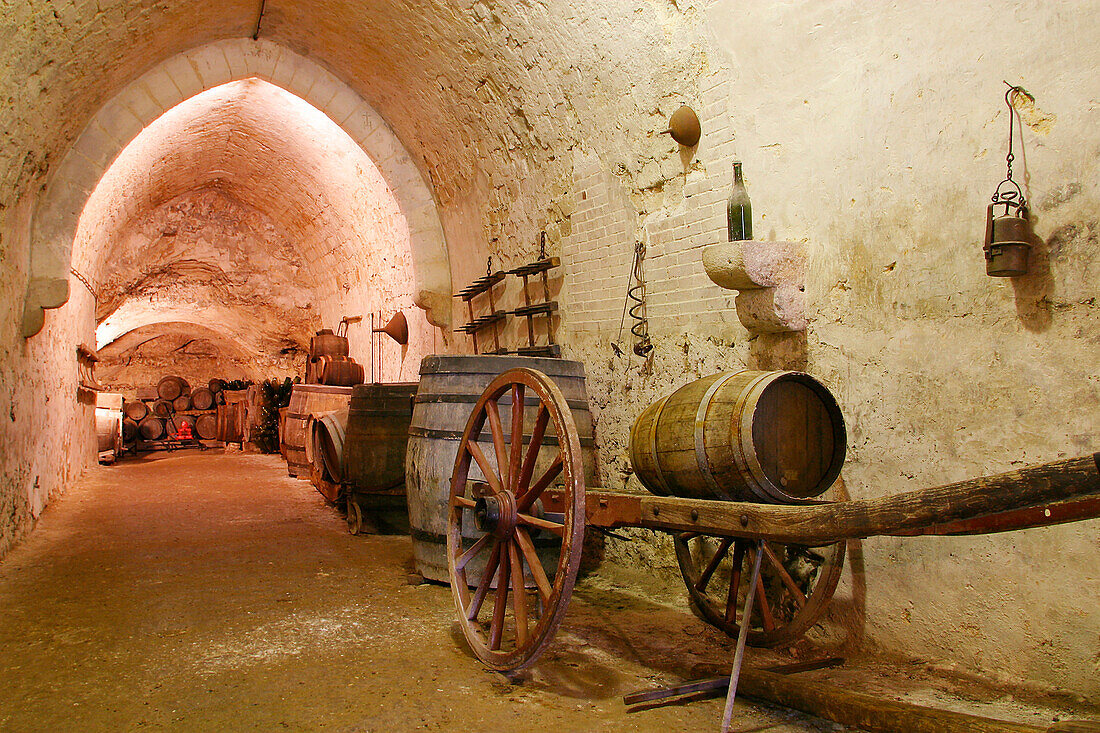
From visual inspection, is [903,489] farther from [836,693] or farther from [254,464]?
[254,464]

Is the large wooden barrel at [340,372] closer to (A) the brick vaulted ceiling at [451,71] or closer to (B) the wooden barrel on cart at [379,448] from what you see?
(A) the brick vaulted ceiling at [451,71]

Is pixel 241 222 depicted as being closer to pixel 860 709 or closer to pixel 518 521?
pixel 518 521

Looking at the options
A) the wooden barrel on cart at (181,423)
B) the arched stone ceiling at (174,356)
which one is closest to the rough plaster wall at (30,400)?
the arched stone ceiling at (174,356)

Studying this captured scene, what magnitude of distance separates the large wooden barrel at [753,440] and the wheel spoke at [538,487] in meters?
0.35

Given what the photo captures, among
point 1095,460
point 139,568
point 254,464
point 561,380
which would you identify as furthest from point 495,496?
point 254,464

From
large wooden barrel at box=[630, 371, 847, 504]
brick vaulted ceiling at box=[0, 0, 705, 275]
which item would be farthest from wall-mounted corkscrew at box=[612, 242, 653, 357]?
large wooden barrel at box=[630, 371, 847, 504]

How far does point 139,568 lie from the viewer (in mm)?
4340

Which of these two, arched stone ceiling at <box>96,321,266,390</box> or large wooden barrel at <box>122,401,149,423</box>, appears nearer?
large wooden barrel at <box>122,401,149,423</box>

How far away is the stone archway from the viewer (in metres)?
5.27

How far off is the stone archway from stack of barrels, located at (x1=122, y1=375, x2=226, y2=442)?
9.08 meters

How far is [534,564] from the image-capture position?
8.34 ft

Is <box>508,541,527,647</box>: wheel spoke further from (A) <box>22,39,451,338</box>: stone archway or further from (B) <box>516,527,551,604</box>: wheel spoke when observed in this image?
(A) <box>22,39,451,338</box>: stone archway

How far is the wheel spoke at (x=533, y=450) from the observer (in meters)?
2.64

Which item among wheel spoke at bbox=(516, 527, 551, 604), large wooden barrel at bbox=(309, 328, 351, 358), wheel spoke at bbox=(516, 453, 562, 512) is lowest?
wheel spoke at bbox=(516, 527, 551, 604)
